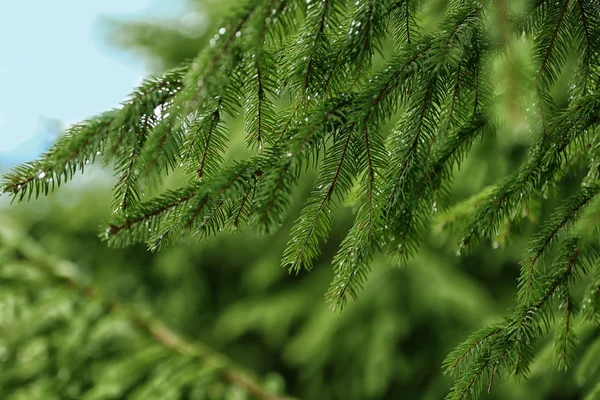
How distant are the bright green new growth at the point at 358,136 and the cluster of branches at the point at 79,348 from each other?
1544 mm

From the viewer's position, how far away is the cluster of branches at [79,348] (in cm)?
238

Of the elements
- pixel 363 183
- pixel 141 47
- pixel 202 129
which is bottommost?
pixel 363 183

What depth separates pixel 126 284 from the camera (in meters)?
5.53

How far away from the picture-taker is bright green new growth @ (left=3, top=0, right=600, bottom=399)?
0.89 m

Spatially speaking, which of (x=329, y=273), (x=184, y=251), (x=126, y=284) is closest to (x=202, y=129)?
(x=329, y=273)

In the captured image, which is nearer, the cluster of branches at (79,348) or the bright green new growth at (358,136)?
the bright green new growth at (358,136)

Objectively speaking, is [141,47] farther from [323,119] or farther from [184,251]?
[323,119]

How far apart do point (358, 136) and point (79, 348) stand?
195 cm

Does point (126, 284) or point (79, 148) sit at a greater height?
point (126, 284)

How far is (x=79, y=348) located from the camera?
8.02 feet

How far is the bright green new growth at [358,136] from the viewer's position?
0.89 meters

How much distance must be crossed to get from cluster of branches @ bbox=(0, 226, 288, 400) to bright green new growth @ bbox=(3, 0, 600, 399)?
5.06 feet

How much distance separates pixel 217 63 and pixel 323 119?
214mm

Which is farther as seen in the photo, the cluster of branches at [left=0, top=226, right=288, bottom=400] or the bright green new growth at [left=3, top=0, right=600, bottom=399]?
the cluster of branches at [left=0, top=226, right=288, bottom=400]
